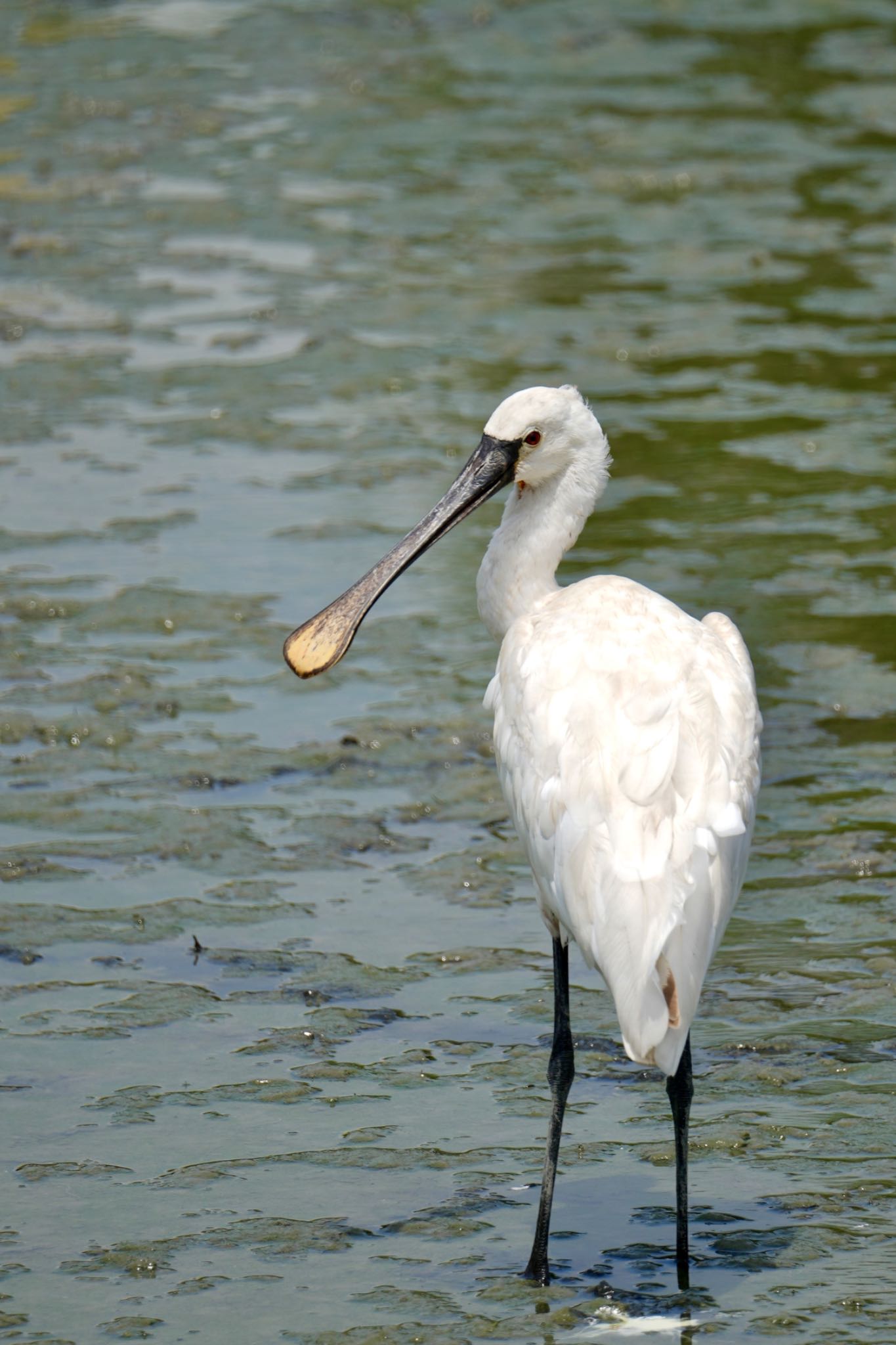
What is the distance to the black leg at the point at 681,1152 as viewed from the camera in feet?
17.2

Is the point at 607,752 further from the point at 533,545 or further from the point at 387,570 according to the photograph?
the point at 387,570

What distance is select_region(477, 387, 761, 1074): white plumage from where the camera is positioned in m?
4.88

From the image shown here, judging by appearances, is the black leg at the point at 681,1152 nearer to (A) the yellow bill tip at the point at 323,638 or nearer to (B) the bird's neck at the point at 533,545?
(B) the bird's neck at the point at 533,545

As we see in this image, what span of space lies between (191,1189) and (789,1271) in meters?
1.46

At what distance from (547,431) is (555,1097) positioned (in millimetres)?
1684

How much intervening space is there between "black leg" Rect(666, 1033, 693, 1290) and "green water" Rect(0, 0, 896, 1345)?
0.08 m

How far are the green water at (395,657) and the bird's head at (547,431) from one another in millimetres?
1623

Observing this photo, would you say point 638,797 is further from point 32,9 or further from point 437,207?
point 32,9

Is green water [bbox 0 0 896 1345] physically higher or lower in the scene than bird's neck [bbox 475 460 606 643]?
lower

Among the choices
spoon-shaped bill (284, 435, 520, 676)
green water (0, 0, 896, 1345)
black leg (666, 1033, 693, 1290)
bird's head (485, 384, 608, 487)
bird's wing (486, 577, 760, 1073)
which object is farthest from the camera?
spoon-shaped bill (284, 435, 520, 676)

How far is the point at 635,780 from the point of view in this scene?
5.09 metres

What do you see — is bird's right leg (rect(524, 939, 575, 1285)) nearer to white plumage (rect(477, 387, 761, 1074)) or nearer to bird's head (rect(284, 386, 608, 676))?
white plumage (rect(477, 387, 761, 1074))

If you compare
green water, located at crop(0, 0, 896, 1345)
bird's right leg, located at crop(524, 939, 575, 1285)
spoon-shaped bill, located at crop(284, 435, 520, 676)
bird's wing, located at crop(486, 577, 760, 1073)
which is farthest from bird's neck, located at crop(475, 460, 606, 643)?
A: green water, located at crop(0, 0, 896, 1345)

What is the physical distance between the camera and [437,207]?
14.8 meters
